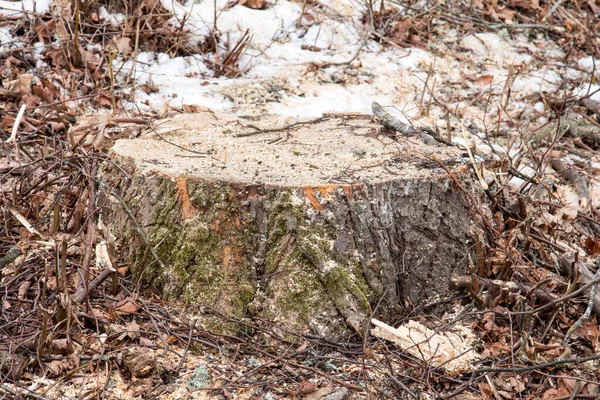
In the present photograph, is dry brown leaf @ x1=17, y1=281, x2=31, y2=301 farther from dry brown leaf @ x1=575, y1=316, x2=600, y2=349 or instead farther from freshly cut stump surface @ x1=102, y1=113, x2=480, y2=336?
dry brown leaf @ x1=575, y1=316, x2=600, y2=349

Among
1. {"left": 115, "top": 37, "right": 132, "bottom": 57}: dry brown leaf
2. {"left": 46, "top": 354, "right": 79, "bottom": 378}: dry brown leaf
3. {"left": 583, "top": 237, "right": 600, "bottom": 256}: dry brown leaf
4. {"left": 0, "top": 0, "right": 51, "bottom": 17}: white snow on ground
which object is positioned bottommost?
{"left": 46, "top": 354, "right": 79, "bottom": 378}: dry brown leaf

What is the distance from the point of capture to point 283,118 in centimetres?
395

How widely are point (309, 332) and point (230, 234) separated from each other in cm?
57

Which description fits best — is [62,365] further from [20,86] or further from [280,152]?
[20,86]

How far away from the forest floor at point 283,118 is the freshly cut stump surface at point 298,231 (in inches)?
4.5

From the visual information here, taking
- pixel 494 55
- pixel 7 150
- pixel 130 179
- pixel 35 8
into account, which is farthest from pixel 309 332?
pixel 494 55

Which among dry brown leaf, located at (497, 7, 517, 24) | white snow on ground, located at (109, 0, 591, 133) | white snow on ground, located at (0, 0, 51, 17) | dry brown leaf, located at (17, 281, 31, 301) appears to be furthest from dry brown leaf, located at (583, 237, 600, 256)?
white snow on ground, located at (0, 0, 51, 17)

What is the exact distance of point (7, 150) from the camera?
4.15 m

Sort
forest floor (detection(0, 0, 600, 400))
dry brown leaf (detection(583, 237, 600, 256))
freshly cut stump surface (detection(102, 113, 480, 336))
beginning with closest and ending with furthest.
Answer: forest floor (detection(0, 0, 600, 400))
freshly cut stump surface (detection(102, 113, 480, 336))
dry brown leaf (detection(583, 237, 600, 256))

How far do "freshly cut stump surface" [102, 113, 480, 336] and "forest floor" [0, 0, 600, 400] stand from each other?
0.11 metres

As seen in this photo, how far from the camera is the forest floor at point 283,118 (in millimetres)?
2799

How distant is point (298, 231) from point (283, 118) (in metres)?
1.21

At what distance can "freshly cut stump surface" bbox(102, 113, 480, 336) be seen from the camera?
293 centimetres

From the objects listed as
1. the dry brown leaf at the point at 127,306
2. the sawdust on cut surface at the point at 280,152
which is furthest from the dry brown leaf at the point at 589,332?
the dry brown leaf at the point at 127,306
